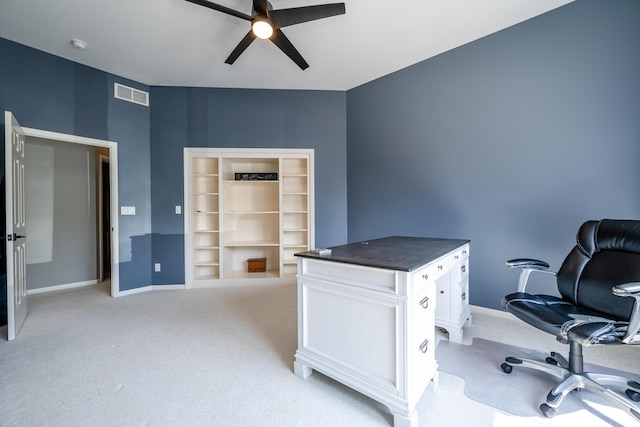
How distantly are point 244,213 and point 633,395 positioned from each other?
4128 millimetres

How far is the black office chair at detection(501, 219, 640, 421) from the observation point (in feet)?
4.43

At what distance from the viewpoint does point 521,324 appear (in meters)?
2.57

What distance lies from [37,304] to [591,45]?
20.5ft

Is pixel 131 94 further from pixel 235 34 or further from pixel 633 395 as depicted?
pixel 633 395

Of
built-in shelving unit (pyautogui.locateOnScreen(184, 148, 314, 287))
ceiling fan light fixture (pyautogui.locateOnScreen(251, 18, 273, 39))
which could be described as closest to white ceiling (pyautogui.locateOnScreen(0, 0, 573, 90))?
ceiling fan light fixture (pyautogui.locateOnScreen(251, 18, 273, 39))

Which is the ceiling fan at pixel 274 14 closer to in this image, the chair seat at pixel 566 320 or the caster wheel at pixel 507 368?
the chair seat at pixel 566 320

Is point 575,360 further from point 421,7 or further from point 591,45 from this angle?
point 421,7

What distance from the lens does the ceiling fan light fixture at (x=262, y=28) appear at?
208cm

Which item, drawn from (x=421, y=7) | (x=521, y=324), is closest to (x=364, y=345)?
(x=521, y=324)

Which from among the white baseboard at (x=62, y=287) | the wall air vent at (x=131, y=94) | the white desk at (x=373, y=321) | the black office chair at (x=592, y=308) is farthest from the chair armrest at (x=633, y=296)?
the white baseboard at (x=62, y=287)

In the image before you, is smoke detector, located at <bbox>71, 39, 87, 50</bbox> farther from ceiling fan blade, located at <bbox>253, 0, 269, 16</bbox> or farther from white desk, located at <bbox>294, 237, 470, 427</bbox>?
white desk, located at <bbox>294, 237, 470, 427</bbox>

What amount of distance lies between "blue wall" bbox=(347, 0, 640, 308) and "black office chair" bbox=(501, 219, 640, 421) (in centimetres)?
70

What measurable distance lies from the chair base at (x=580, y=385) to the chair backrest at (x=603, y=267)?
36 centimetres

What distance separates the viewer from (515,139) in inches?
105
